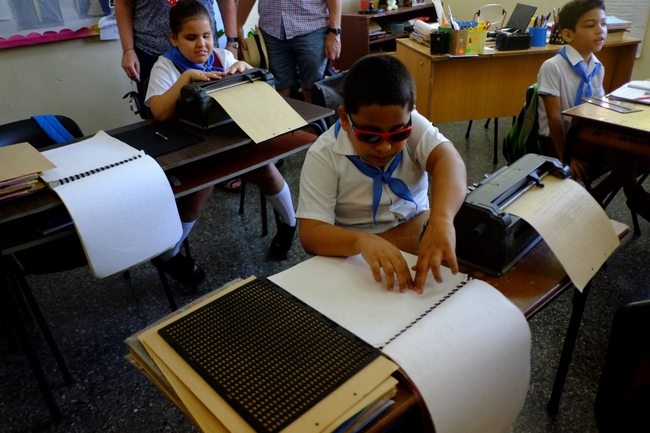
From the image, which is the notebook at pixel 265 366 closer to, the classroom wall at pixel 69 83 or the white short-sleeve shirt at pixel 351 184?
the white short-sleeve shirt at pixel 351 184

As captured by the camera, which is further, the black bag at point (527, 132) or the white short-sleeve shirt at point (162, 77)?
the black bag at point (527, 132)

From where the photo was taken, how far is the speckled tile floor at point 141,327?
1550mm

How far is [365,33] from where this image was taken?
4.13 meters

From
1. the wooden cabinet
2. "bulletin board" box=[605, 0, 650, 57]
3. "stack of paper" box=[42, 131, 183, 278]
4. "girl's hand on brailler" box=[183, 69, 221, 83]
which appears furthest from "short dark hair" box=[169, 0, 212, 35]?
"bulletin board" box=[605, 0, 650, 57]

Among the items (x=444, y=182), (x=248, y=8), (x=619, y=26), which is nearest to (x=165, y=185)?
(x=444, y=182)

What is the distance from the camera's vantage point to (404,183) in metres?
1.27

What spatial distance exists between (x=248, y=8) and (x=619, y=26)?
7.12 ft

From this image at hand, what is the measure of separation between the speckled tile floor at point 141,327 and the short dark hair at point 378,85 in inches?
40.4

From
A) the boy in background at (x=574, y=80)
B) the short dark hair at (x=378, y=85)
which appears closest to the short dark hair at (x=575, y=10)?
the boy in background at (x=574, y=80)

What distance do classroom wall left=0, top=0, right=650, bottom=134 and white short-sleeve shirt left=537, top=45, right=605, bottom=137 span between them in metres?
2.61

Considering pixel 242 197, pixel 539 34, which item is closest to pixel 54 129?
pixel 242 197

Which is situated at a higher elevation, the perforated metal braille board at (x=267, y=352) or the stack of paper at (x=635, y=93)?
the perforated metal braille board at (x=267, y=352)

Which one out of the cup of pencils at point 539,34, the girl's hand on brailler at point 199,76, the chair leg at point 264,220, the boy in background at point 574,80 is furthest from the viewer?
the cup of pencils at point 539,34

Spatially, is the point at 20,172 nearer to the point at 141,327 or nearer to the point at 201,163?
the point at 201,163
